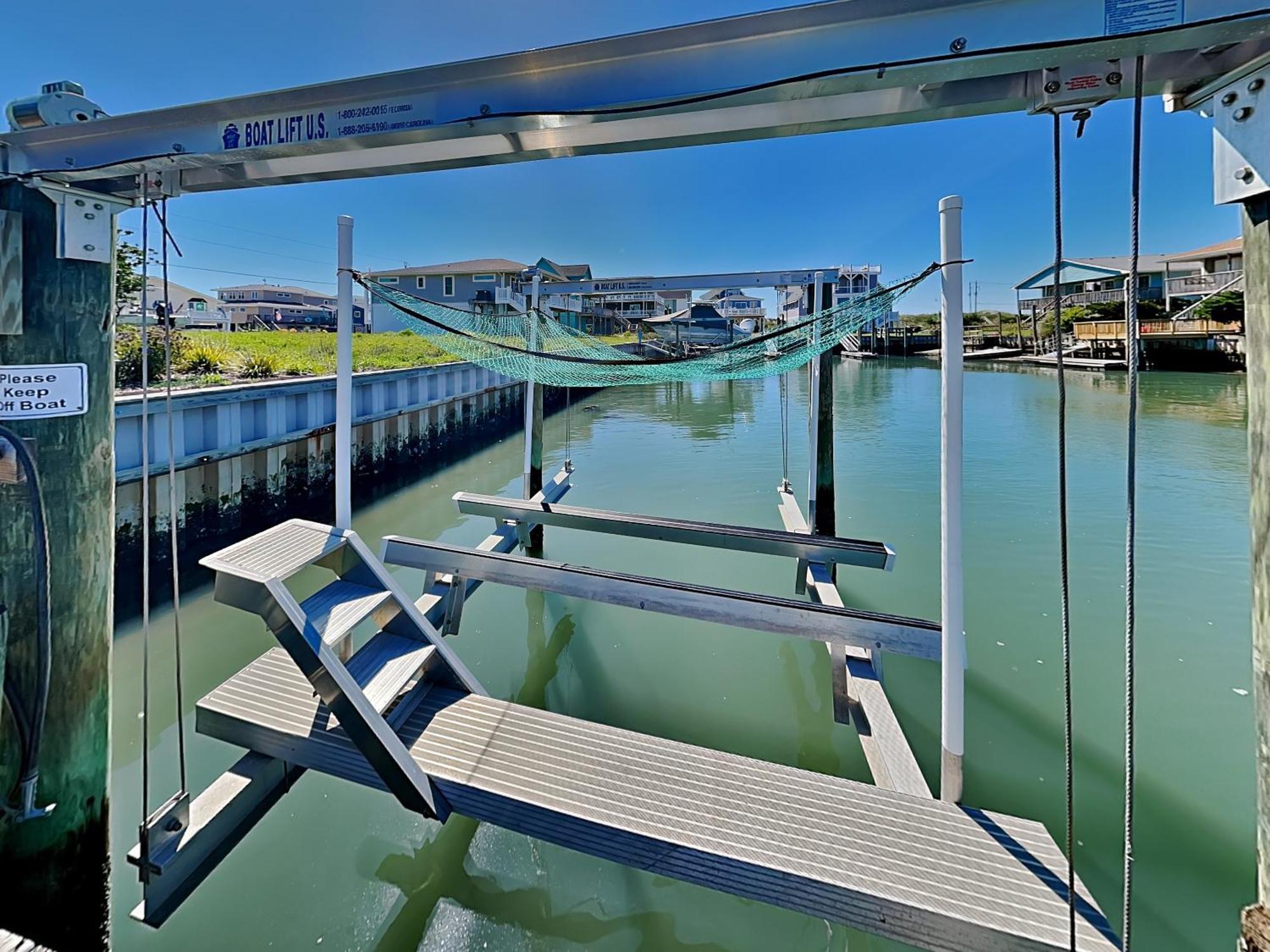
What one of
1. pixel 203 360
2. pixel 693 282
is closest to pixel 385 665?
pixel 693 282

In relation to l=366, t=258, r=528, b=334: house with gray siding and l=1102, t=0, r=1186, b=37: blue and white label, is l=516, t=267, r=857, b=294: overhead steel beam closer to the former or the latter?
l=1102, t=0, r=1186, b=37: blue and white label

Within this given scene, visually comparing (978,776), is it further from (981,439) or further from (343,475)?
(981,439)

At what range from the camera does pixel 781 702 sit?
3.59m

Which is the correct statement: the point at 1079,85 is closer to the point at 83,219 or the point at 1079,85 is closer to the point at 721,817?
the point at 721,817

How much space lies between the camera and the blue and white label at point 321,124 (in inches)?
60.7

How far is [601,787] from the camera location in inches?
75.5

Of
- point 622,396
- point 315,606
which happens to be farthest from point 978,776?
point 622,396

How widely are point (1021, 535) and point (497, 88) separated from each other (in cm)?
679

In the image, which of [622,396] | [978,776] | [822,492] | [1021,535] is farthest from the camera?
[622,396]

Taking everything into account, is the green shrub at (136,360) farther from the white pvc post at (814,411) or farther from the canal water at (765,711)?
the white pvc post at (814,411)

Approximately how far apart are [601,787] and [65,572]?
1.71m

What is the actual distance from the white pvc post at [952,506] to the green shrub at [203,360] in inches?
369

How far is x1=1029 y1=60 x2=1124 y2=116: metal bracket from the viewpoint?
1205mm

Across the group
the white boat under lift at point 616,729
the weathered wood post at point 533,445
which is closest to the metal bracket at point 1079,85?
the white boat under lift at point 616,729
